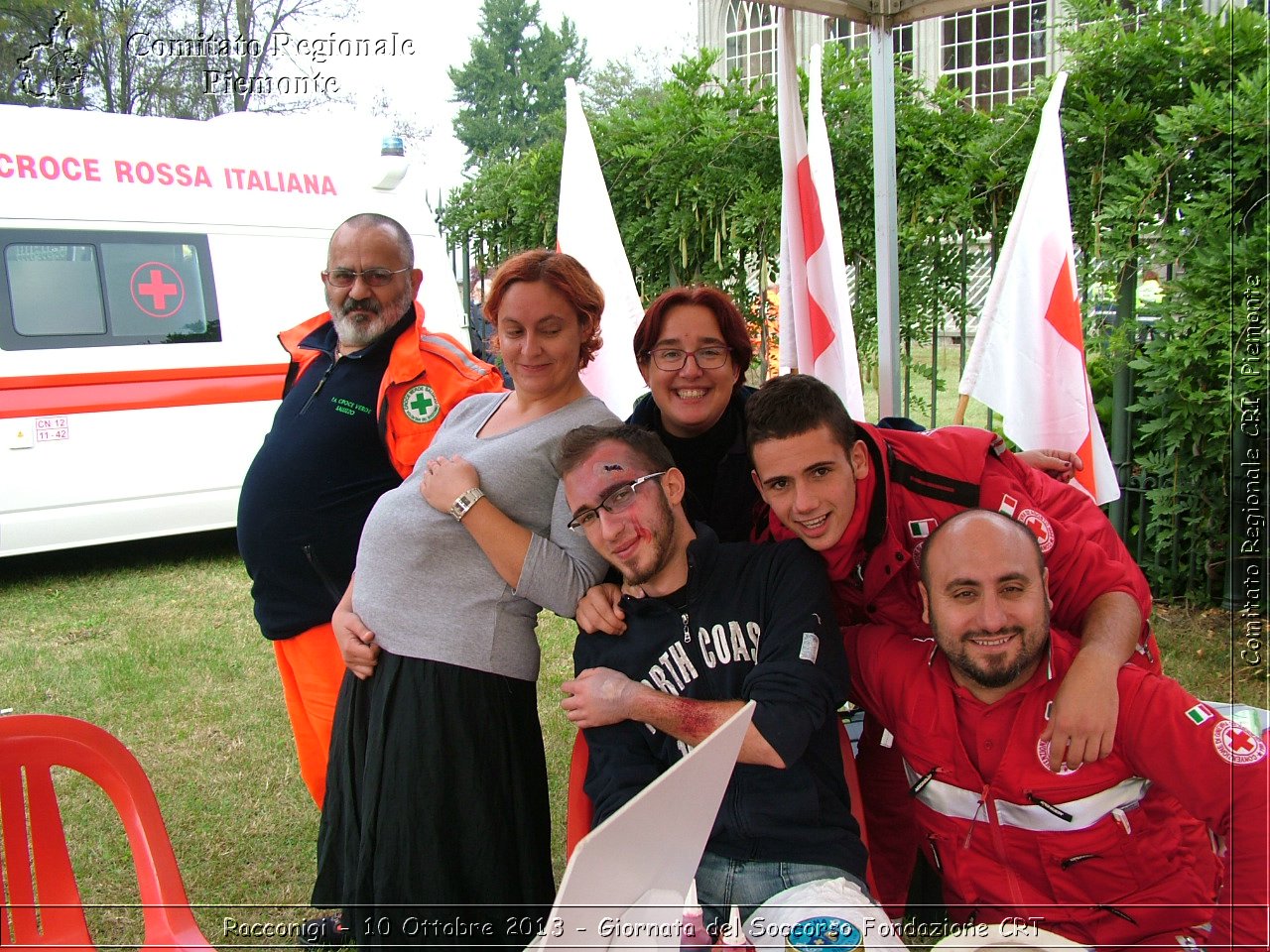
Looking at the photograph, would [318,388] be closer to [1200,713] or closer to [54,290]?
[1200,713]

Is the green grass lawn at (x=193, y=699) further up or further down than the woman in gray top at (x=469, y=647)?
further down

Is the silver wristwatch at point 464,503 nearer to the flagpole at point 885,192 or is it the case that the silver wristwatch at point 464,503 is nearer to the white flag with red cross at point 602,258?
the flagpole at point 885,192

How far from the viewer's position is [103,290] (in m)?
6.12

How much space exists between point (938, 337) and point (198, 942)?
176 inches

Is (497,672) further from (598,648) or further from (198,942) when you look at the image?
(198,942)

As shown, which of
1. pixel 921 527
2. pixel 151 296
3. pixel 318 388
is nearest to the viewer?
pixel 921 527

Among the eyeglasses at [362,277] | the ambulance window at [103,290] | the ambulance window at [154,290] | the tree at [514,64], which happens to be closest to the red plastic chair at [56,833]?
the eyeglasses at [362,277]

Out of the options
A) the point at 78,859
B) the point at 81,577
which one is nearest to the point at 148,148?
the point at 81,577

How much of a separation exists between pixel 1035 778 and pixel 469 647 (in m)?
1.04

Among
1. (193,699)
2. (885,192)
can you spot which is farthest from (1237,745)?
(193,699)

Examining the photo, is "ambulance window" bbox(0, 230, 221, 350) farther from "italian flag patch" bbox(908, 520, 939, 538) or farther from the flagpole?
"italian flag patch" bbox(908, 520, 939, 538)

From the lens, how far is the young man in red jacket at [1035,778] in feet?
5.31

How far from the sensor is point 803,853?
68.6 inches

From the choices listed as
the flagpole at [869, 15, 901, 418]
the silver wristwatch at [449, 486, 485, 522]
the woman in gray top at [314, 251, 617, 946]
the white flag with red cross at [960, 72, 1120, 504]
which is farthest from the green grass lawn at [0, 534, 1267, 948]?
the flagpole at [869, 15, 901, 418]
